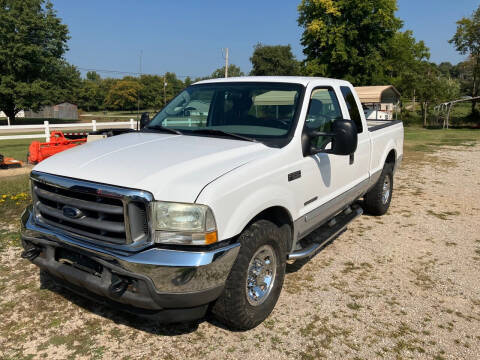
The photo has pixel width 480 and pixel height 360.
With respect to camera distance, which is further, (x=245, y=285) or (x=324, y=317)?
(x=324, y=317)

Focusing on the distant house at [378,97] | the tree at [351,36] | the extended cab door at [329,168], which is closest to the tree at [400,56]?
the tree at [351,36]

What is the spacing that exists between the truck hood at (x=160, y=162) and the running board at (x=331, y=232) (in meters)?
1.01

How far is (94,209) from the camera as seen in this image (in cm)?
256

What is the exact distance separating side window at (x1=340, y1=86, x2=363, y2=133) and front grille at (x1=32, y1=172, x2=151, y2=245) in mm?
3065

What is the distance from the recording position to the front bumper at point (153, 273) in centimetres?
237

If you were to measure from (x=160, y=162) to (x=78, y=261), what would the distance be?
0.91m

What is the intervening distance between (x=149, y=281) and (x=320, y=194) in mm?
1980

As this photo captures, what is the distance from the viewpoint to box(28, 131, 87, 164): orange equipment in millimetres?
10992

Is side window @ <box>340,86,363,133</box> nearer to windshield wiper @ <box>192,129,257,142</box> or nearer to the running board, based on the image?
the running board

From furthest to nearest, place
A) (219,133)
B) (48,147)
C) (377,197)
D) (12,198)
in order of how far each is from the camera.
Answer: (48,147)
(12,198)
(377,197)
(219,133)

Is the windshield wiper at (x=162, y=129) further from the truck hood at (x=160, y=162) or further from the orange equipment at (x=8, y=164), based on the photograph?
the orange equipment at (x=8, y=164)

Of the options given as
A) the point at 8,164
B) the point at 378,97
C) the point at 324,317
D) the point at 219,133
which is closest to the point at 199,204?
the point at 219,133

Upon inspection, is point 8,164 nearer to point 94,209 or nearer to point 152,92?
point 94,209

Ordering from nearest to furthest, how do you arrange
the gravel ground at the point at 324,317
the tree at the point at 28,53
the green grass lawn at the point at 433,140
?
1. the gravel ground at the point at 324,317
2. the green grass lawn at the point at 433,140
3. the tree at the point at 28,53
